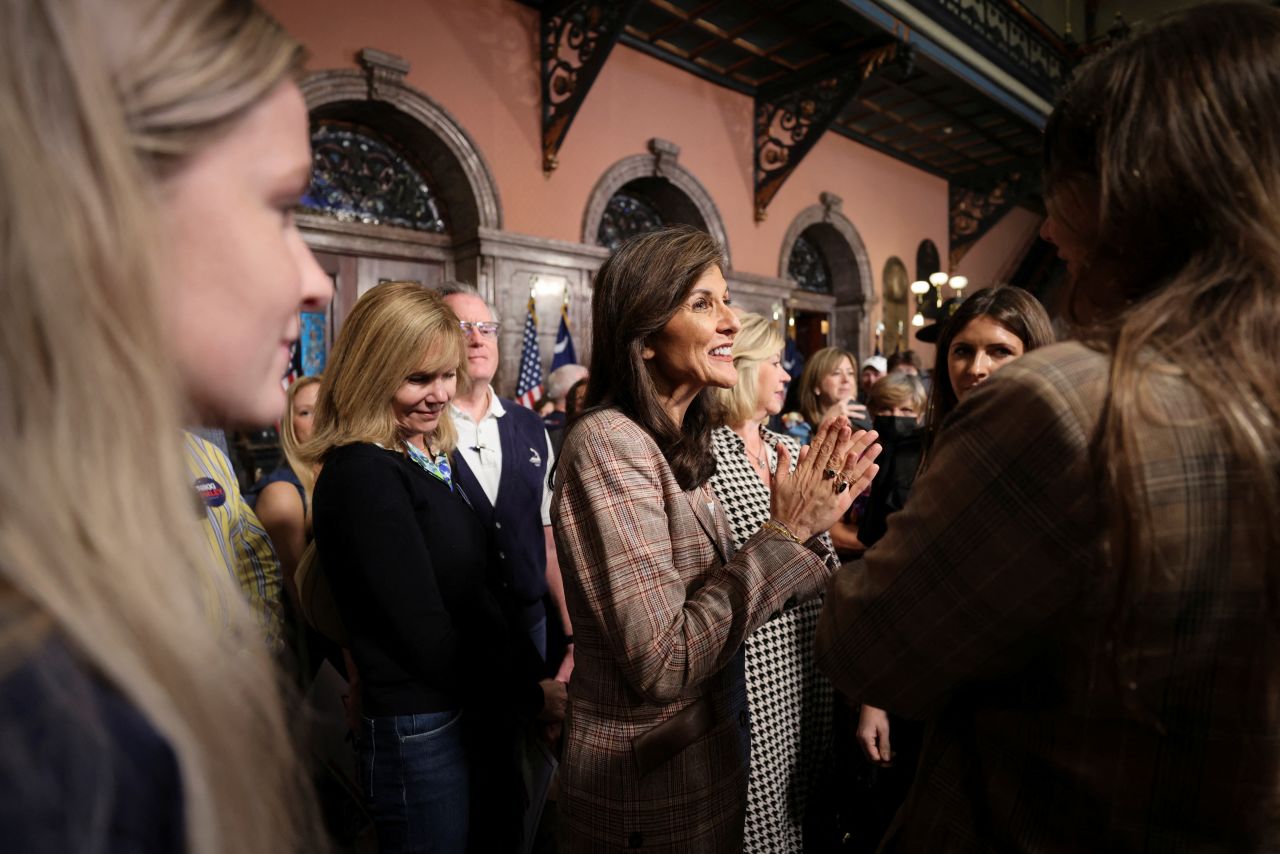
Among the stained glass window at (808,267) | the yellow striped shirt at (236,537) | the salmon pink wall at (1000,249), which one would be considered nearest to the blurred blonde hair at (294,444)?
the yellow striped shirt at (236,537)

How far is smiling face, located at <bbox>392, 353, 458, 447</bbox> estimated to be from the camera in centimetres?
173

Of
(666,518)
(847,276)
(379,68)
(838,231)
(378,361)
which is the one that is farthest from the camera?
(847,276)

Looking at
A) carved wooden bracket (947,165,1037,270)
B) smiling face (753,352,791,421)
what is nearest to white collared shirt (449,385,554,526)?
smiling face (753,352,791,421)

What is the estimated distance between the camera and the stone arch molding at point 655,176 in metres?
6.40

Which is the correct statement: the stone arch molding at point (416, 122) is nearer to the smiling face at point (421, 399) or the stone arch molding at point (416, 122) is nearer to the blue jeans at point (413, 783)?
the smiling face at point (421, 399)

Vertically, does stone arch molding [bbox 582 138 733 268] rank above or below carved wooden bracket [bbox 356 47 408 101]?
below

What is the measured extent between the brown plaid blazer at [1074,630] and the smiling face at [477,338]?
7.54 ft

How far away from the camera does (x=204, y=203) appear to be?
0.50 metres

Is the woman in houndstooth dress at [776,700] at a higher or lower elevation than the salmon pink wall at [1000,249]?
lower

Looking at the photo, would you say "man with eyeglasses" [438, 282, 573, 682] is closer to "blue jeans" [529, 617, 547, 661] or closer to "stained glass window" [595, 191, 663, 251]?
"blue jeans" [529, 617, 547, 661]

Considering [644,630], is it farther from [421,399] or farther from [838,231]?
[838,231]

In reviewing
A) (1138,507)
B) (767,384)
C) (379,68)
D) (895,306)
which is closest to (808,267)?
(895,306)

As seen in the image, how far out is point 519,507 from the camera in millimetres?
2568

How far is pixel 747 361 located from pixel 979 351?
72 cm
